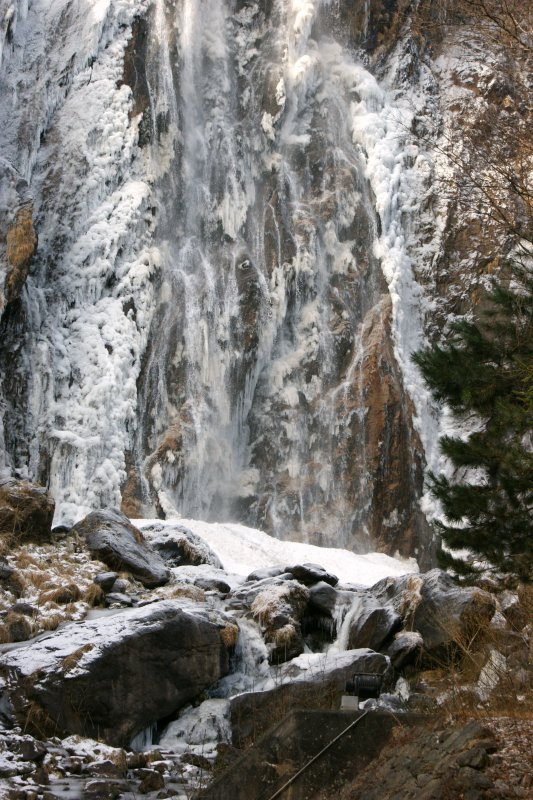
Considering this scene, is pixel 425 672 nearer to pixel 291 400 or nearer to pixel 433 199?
pixel 291 400

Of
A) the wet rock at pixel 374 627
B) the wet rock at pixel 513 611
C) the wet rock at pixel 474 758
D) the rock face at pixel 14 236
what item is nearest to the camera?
the wet rock at pixel 474 758

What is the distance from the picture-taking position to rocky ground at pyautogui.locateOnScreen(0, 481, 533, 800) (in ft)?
20.1

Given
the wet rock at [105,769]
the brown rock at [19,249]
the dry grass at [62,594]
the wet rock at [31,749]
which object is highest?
the brown rock at [19,249]

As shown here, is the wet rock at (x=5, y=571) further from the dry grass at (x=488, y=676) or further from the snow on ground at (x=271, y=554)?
the snow on ground at (x=271, y=554)

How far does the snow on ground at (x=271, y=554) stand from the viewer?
59.9 ft

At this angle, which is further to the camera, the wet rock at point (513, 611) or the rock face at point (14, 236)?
the rock face at point (14, 236)

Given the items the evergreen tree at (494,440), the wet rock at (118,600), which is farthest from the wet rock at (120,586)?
the evergreen tree at (494,440)

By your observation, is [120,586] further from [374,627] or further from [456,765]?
[456,765]

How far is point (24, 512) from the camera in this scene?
12.7 m

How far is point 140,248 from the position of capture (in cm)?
2344

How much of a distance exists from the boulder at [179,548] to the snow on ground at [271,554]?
3.02 ft

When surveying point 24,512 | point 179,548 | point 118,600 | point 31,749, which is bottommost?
point 31,749

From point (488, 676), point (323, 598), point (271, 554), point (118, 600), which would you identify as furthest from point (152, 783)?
point (271, 554)

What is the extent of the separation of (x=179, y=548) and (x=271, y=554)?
4.02 m
